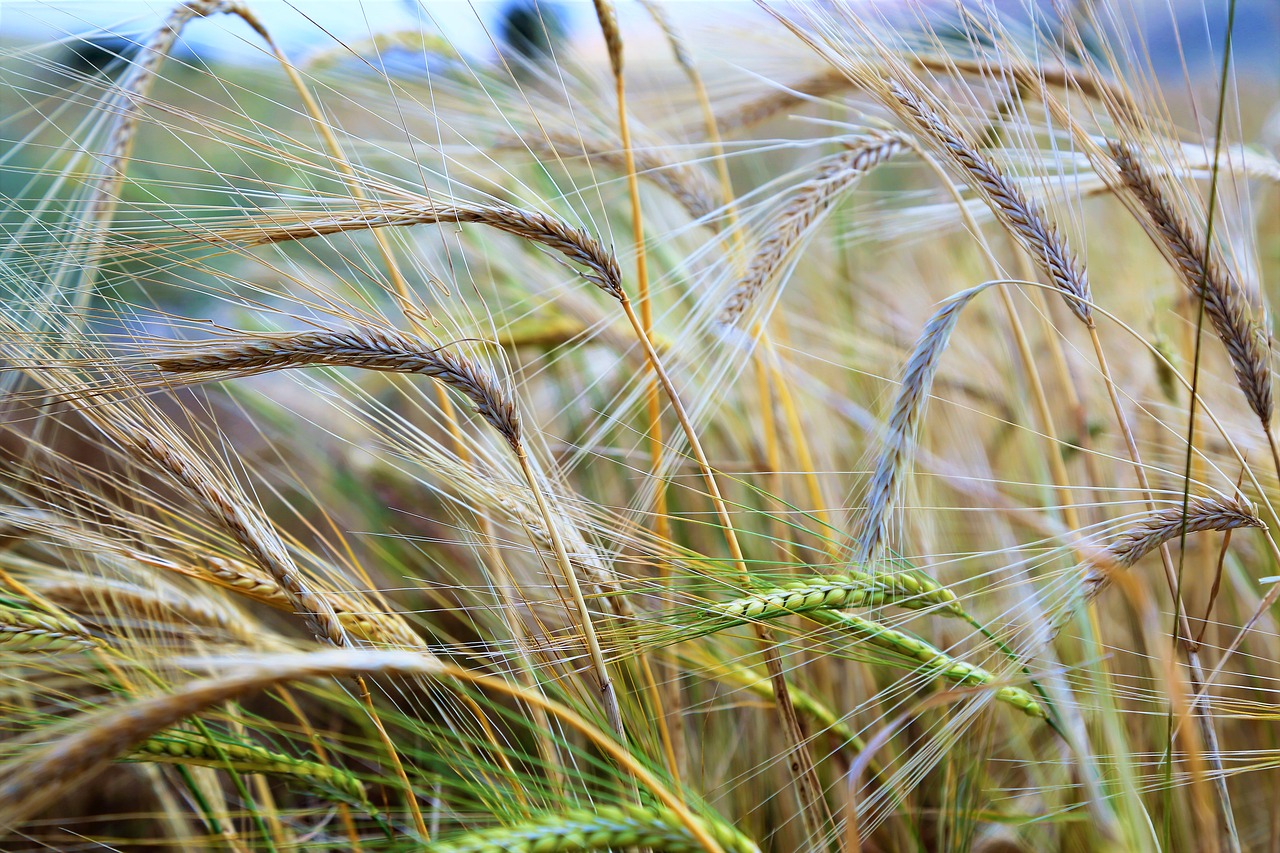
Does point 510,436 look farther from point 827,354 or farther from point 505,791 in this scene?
point 827,354

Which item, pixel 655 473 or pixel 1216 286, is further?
pixel 655 473

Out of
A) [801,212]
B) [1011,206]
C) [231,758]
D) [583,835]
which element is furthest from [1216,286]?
[231,758]

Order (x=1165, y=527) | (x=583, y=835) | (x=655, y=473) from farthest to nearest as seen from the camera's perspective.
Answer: (x=655, y=473) < (x=1165, y=527) < (x=583, y=835)

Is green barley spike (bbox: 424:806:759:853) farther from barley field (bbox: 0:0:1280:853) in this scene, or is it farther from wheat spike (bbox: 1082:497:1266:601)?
wheat spike (bbox: 1082:497:1266:601)

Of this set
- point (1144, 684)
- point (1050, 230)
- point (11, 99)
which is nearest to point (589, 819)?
point (1050, 230)

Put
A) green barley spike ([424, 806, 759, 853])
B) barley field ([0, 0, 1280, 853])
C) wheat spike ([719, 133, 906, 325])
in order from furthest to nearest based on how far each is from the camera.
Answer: wheat spike ([719, 133, 906, 325]) → barley field ([0, 0, 1280, 853]) → green barley spike ([424, 806, 759, 853])

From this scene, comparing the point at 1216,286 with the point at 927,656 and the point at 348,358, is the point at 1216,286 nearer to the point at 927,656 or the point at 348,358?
the point at 927,656

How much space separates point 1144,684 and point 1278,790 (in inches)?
14.0

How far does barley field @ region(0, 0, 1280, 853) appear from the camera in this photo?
56cm

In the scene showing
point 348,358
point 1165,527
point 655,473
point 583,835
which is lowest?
point 583,835

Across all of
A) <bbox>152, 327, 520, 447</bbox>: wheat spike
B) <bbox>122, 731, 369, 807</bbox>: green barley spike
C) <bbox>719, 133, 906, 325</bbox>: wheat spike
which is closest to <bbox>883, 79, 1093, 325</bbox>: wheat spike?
<bbox>719, 133, 906, 325</bbox>: wheat spike

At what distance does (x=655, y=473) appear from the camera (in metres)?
0.73

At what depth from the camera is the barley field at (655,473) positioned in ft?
1.84

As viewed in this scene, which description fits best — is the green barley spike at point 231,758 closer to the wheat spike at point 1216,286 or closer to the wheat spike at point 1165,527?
the wheat spike at point 1165,527
